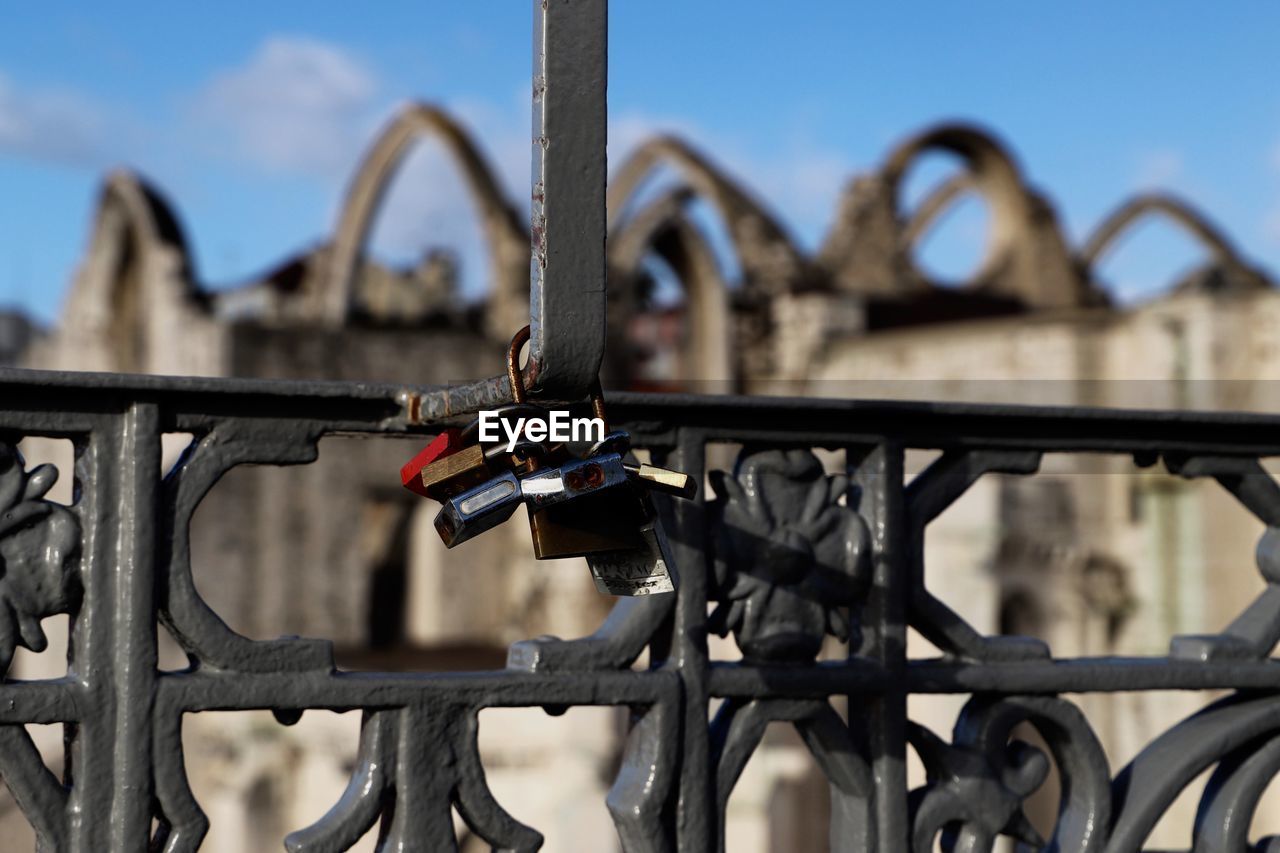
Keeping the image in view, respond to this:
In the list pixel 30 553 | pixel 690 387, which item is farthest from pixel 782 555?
pixel 690 387

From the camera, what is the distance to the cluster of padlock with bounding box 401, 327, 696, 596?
137cm

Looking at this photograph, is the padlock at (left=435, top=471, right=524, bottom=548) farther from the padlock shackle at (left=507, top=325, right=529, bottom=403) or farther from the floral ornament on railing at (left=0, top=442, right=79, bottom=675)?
the floral ornament on railing at (left=0, top=442, right=79, bottom=675)

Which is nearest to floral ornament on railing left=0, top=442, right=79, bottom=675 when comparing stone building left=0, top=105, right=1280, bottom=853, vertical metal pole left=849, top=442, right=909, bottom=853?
vertical metal pole left=849, top=442, right=909, bottom=853

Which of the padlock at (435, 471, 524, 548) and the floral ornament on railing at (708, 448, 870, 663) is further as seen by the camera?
the floral ornament on railing at (708, 448, 870, 663)

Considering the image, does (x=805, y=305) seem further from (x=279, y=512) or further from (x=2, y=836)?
(x=2, y=836)

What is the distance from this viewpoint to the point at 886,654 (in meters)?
1.81

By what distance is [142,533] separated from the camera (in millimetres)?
1510

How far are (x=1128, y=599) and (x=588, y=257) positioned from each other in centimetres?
1444

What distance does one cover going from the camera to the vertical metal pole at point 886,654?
5.88 feet

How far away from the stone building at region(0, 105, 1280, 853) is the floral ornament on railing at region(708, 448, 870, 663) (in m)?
7.35

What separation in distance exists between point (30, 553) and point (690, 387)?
1482 centimetres

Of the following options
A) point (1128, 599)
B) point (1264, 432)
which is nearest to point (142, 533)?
point (1264, 432)

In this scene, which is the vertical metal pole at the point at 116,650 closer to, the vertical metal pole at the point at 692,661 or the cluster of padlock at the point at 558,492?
the cluster of padlock at the point at 558,492

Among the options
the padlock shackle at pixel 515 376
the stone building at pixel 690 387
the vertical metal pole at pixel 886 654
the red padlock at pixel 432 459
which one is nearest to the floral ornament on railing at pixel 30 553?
the red padlock at pixel 432 459
